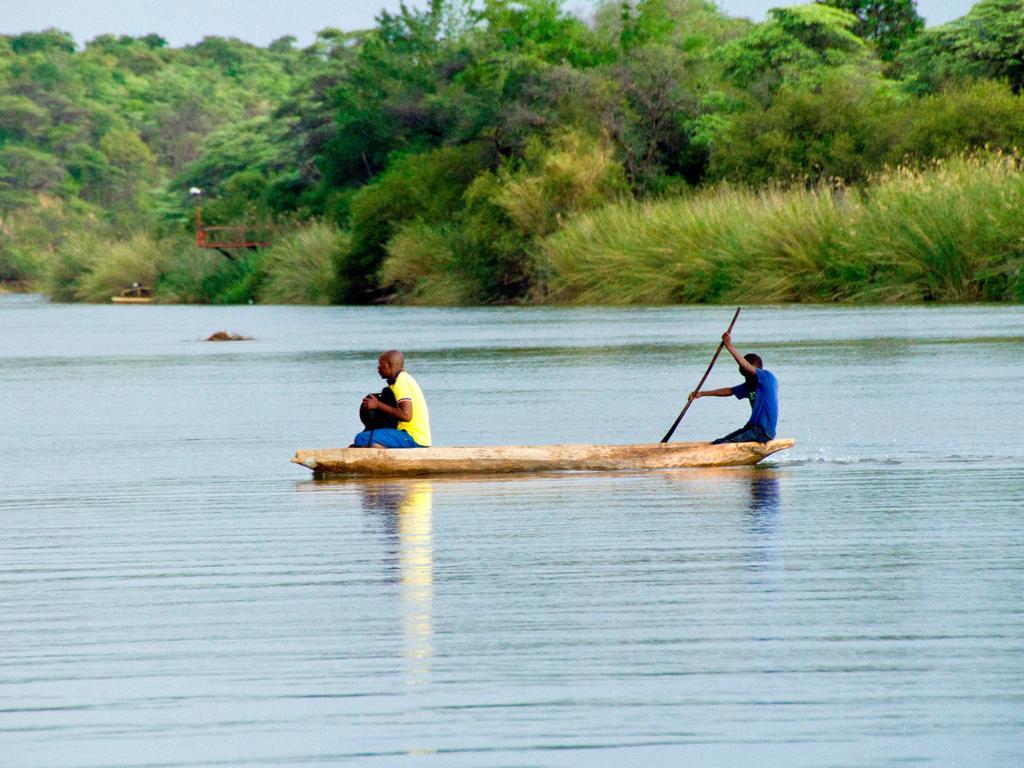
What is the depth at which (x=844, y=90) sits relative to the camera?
5375 centimetres

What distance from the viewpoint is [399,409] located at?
1336 centimetres

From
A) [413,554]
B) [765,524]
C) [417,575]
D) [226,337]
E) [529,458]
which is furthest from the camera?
[226,337]

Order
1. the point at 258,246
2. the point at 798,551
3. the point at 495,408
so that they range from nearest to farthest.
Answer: the point at 798,551 → the point at 495,408 → the point at 258,246

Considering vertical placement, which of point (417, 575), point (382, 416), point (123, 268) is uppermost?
point (123, 268)

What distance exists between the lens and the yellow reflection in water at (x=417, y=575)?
7.51 metres

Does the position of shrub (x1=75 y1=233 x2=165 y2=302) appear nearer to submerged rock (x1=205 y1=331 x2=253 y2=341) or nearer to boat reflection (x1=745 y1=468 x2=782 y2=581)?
submerged rock (x1=205 y1=331 x2=253 y2=341)

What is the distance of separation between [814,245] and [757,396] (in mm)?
29812

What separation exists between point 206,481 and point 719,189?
1503 inches

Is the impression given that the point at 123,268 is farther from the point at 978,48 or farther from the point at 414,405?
the point at 414,405

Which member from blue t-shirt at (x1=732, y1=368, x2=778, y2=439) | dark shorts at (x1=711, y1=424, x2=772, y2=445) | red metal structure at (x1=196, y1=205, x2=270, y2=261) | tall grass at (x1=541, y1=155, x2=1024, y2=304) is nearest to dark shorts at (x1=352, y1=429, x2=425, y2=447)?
dark shorts at (x1=711, y1=424, x2=772, y2=445)

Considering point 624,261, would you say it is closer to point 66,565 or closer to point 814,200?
point 814,200

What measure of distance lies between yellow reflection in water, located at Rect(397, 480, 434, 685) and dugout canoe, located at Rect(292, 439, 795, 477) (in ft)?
0.70

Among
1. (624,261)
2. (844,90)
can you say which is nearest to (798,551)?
(624,261)

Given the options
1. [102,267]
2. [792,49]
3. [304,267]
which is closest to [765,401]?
[792,49]
